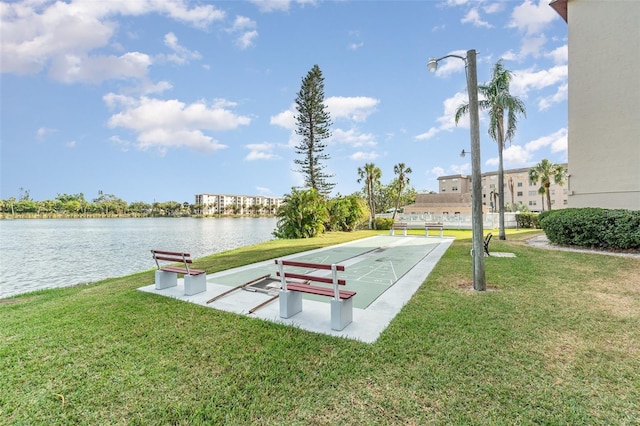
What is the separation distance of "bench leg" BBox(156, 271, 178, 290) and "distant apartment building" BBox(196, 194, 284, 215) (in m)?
107

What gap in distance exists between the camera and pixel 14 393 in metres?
2.66

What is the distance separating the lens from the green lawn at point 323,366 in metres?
2.37

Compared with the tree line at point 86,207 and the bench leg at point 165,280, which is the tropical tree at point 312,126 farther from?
the tree line at point 86,207

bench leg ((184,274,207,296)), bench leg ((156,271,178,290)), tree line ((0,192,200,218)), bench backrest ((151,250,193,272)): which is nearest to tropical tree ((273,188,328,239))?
bench leg ((156,271,178,290))

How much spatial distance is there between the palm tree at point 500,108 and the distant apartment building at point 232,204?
101 m

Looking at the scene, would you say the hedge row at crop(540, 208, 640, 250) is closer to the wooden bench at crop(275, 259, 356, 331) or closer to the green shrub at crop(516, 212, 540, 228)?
the wooden bench at crop(275, 259, 356, 331)

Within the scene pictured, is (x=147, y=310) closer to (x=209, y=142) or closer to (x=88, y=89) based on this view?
(x=88, y=89)

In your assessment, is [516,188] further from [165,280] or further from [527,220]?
[165,280]

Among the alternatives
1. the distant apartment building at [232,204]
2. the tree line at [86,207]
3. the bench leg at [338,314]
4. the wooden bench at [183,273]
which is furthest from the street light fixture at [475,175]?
the tree line at [86,207]

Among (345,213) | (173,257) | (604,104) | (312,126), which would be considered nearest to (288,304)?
(173,257)

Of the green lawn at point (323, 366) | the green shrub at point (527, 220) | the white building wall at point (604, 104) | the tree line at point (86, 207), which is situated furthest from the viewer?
the tree line at point (86, 207)

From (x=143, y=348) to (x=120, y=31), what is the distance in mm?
22224

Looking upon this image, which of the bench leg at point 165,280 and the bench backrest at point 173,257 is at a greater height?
the bench backrest at point 173,257

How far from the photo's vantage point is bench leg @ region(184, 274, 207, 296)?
558cm
